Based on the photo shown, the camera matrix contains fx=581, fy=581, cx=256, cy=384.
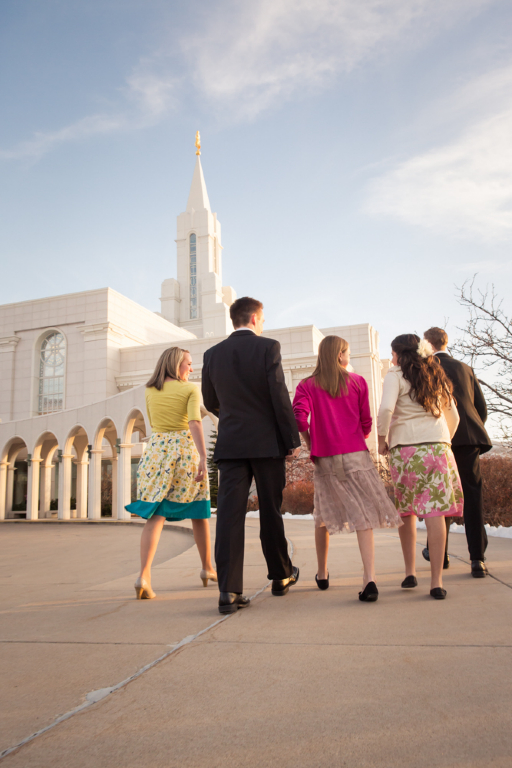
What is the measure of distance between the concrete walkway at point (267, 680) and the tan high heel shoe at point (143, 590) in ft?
0.31

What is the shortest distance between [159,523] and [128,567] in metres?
3.00

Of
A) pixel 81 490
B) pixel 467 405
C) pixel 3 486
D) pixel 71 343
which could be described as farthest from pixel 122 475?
pixel 71 343

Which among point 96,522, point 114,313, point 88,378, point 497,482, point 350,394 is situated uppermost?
point 114,313

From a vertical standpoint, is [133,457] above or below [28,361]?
below

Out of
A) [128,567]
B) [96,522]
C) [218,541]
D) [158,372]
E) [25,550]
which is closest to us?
[218,541]

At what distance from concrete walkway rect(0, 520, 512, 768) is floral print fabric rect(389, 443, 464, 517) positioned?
1.79 ft

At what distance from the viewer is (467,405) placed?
15.9 feet

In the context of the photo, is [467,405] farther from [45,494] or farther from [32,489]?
[45,494]

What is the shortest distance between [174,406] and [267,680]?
2.73 meters

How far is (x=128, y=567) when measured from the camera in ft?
22.7

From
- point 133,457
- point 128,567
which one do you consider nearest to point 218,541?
point 128,567

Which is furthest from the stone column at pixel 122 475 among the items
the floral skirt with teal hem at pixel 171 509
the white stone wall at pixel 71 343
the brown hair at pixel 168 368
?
the white stone wall at pixel 71 343

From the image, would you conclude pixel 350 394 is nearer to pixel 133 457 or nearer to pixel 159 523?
pixel 159 523

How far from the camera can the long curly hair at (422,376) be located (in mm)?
4098
